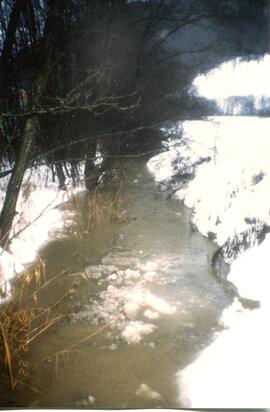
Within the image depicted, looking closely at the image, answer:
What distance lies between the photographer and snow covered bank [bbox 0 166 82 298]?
14.3 ft

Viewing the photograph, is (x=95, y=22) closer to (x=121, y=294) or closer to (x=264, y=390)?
(x=121, y=294)

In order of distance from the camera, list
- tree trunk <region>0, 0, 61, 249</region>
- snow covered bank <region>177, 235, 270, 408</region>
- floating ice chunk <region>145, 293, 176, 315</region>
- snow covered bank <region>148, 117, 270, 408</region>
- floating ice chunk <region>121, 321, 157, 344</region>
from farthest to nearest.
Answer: tree trunk <region>0, 0, 61, 249</region> < floating ice chunk <region>145, 293, 176, 315</region> < floating ice chunk <region>121, 321, 157, 344</region> < snow covered bank <region>148, 117, 270, 408</region> < snow covered bank <region>177, 235, 270, 408</region>

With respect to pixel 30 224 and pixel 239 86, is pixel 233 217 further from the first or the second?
pixel 30 224

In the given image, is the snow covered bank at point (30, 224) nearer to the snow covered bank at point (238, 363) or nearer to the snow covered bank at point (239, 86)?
the snow covered bank at point (238, 363)

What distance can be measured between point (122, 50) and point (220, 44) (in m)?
1.67

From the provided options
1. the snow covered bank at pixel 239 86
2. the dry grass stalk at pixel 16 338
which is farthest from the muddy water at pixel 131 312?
the snow covered bank at pixel 239 86

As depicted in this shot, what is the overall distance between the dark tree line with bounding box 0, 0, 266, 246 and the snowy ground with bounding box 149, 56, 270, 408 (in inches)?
32.2

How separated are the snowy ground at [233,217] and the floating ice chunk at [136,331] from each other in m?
0.53

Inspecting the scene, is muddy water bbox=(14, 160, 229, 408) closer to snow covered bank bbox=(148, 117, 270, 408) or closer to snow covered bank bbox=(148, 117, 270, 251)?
snow covered bank bbox=(148, 117, 270, 408)

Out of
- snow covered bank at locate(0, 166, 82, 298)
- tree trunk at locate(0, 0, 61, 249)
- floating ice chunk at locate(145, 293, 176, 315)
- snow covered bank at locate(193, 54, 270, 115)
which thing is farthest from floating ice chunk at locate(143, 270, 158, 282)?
snow covered bank at locate(193, 54, 270, 115)

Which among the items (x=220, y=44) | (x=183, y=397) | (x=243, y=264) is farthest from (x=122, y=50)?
(x=183, y=397)

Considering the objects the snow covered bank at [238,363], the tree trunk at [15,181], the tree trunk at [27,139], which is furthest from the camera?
the tree trunk at [15,181]

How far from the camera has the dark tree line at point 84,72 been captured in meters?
4.45

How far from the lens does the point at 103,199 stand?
21.9 ft
